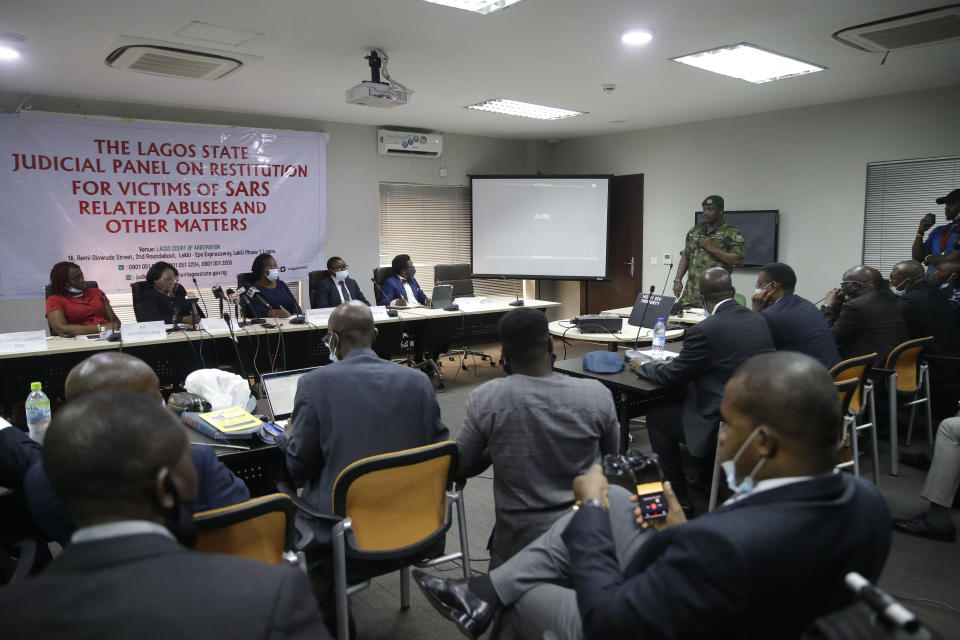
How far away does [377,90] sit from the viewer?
13.3ft

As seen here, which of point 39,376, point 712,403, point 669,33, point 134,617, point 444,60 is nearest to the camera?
point 134,617

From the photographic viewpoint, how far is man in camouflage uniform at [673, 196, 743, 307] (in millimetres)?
5527

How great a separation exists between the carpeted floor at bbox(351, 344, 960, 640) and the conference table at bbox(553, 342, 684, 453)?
0.60 m

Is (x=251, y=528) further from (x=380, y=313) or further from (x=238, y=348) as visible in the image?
(x=380, y=313)

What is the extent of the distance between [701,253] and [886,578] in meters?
3.62

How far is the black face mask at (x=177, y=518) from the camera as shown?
0.90 meters

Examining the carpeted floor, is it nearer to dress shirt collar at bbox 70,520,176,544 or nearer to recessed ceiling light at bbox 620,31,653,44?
dress shirt collar at bbox 70,520,176,544

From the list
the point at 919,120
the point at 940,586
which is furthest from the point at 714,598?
the point at 919,120

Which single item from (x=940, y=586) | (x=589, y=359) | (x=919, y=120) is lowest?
(x=940, y=586)

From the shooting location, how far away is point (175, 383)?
4.54 metres

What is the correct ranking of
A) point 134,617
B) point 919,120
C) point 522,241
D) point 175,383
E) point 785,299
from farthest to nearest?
point 522,241, point 919,120, point 175,383, point 785,299, point 134,617

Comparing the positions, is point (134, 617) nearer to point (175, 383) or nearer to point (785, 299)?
point (785, 299)

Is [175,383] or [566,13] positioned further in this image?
[175,383]

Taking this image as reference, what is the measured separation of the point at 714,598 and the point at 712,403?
200 centimetres
